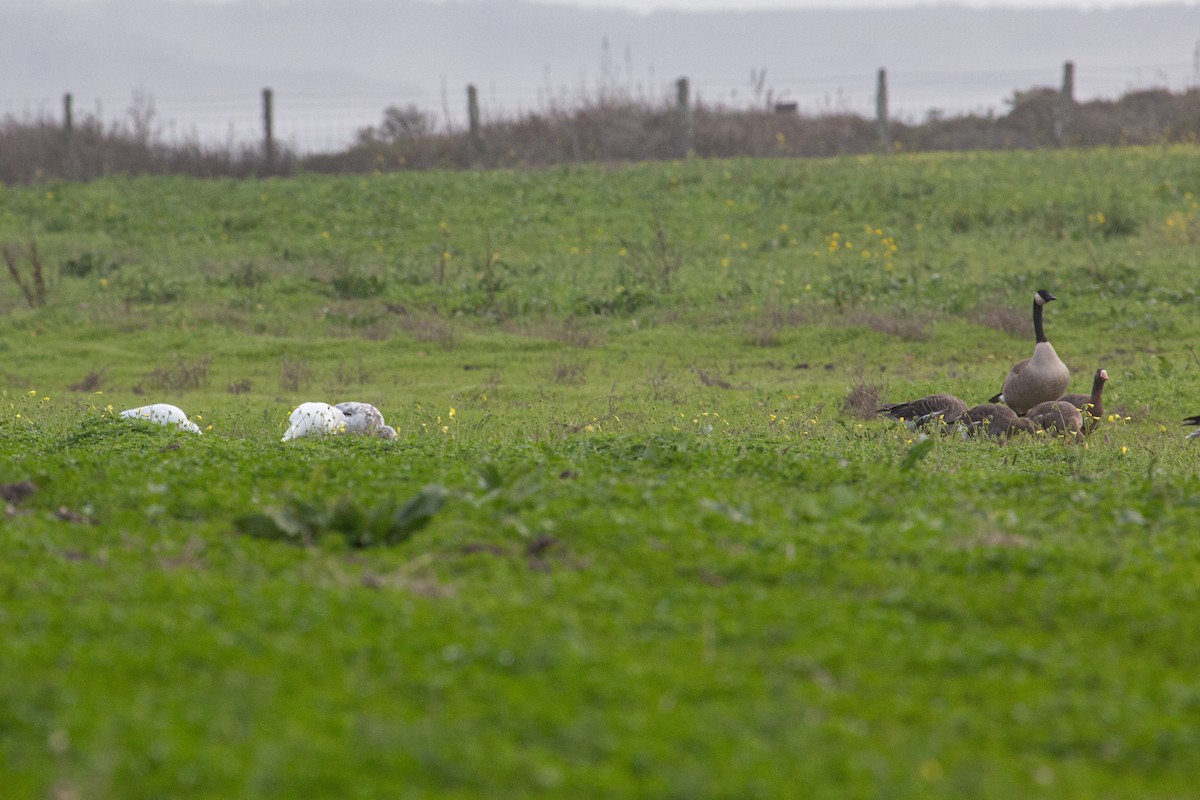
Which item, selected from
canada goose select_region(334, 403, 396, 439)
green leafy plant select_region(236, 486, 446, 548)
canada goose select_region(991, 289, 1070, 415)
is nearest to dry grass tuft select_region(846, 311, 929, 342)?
canada goose select_region(991, 289, 1070, 415)

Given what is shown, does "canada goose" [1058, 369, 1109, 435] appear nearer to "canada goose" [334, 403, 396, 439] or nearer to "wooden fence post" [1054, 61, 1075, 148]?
"canada goose" [334, 403, 396, 439]

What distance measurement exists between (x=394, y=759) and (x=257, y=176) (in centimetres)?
2773

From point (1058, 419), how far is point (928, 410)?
1.11m

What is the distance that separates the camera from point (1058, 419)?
10.1m

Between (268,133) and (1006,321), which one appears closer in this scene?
(1006,321)

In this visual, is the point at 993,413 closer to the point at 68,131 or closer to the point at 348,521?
the point at 348,521

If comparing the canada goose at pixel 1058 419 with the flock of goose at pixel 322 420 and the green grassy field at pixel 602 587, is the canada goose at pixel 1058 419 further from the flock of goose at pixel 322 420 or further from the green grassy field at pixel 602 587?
the flock of goose at pixel 322 420

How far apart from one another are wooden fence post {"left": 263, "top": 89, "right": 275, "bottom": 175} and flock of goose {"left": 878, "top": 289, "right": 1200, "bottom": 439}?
2196cm

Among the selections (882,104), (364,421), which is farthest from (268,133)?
(364,421)

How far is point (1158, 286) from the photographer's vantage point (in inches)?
675

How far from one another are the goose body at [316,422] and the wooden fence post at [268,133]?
21.3 m

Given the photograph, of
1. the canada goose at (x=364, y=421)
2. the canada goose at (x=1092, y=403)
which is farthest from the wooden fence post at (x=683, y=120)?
the canada goose at (x=364, y=421)

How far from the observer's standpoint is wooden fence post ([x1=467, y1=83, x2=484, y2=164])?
29.9m

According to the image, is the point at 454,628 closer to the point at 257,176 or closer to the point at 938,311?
the point at 938,311
